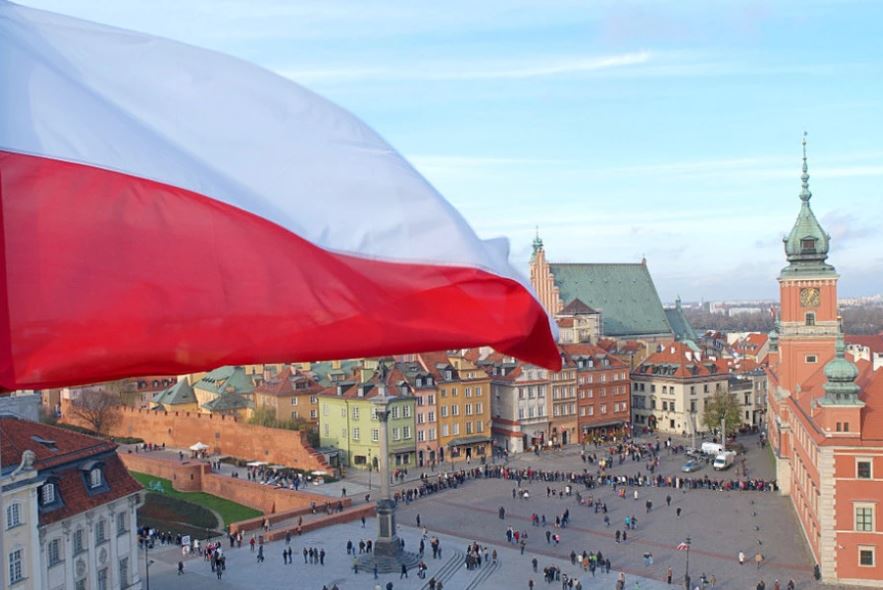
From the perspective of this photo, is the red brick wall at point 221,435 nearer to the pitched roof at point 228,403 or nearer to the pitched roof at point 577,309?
the pitched roof at point 228,403

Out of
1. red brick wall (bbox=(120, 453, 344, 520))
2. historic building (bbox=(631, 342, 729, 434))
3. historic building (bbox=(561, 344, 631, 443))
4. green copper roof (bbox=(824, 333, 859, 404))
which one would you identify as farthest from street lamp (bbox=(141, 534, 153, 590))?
historic building (bbox=(631, 342, 729, 434))

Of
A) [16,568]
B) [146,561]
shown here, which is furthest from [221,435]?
[16,568]

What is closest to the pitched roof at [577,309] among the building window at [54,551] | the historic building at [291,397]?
the historic building at [291,397]

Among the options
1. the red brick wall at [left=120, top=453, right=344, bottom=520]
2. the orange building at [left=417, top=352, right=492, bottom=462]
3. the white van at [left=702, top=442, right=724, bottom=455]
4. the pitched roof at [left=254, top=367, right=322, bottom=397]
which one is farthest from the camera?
the pitched roof at [left=254, top=367, right=322, bottom=397]

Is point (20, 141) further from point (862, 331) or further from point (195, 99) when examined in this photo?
point (862, 331)

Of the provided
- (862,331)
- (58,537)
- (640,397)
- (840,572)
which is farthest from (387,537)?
(862,331)

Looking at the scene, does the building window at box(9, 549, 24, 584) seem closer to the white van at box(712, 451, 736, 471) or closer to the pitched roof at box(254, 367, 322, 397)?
the pitched roof at box(254, 367, 322, 397)
